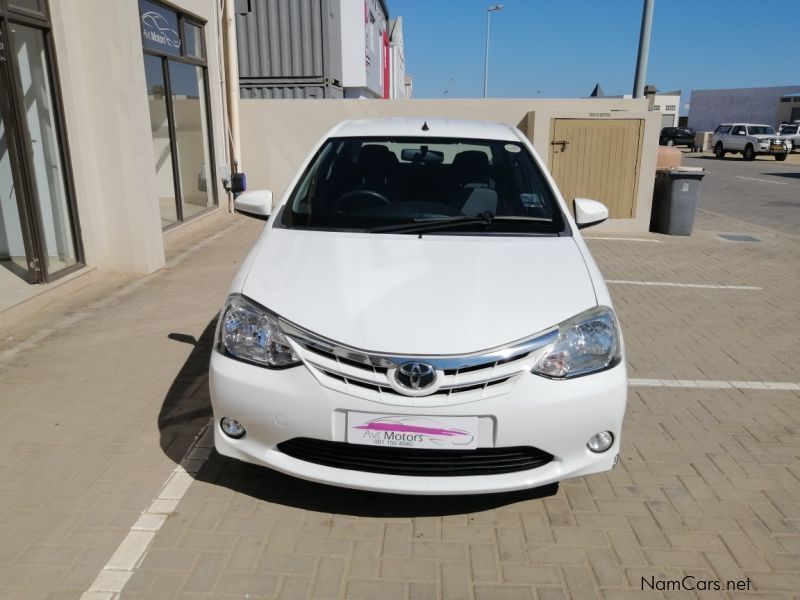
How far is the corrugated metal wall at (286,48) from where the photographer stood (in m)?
17.2

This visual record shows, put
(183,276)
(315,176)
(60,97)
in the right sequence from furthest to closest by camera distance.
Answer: (183,276) → (60,97) → (315,176)

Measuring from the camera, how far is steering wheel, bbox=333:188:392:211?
12.6ft

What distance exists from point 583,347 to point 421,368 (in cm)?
71

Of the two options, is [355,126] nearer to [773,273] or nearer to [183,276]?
[183,276]

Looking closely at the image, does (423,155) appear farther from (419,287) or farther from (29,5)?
(29,5)

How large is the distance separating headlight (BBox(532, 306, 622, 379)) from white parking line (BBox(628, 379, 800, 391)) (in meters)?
1.87

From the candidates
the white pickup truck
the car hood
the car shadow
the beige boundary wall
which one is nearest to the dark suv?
the white pickup truck

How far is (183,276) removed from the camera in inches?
283

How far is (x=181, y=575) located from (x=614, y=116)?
1025cm

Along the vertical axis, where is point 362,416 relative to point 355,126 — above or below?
below

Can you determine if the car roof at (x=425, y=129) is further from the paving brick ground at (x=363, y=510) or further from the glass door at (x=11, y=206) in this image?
the glass door at (x=11, y=206)

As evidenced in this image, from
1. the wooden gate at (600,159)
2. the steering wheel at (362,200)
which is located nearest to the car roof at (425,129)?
the steering wheel at (362,200)

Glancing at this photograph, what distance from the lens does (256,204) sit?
4.03 meters

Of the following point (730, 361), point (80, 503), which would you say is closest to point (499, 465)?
point (80, 503)
